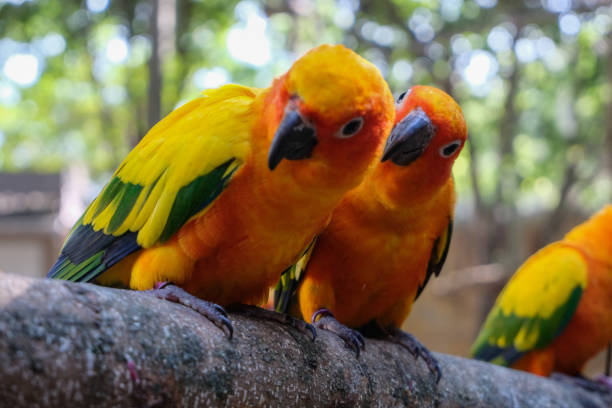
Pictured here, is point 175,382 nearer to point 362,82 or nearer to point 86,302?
point 86,302

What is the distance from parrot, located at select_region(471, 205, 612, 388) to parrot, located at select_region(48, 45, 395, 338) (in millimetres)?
2396

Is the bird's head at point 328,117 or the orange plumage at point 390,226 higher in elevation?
the bird's head at point 328,117

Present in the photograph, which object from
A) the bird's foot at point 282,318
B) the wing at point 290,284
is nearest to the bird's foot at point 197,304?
the bird's foot at point 282,318

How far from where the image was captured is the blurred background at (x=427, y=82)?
6.75 metres

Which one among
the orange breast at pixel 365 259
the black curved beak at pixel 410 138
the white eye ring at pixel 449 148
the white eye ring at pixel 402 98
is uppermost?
the white eye ring at pixel 402 98

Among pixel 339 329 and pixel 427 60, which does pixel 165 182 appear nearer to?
pixel 339 329

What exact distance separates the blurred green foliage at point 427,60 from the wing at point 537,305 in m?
2.81

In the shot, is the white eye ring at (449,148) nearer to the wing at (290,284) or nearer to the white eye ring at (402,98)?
the white eye ring at (402,98)

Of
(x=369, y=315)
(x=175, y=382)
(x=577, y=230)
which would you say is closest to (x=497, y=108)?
(x=577, y=230)

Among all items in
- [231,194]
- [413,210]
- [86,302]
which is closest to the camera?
[86,302]

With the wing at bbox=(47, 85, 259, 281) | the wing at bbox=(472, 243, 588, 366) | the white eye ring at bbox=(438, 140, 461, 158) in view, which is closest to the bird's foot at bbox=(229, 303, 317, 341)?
the wing at bbox=(47, 85, 259, 281)

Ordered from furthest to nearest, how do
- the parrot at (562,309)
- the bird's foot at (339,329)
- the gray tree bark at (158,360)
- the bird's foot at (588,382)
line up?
1. the parrot at (562,309)
2. the bird's foot at (588,382)
3. the bird's foot at (339,329)
4. the gray tree bark at (158,360)

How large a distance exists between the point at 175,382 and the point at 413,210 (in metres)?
1.43

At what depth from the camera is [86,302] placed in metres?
1.44
